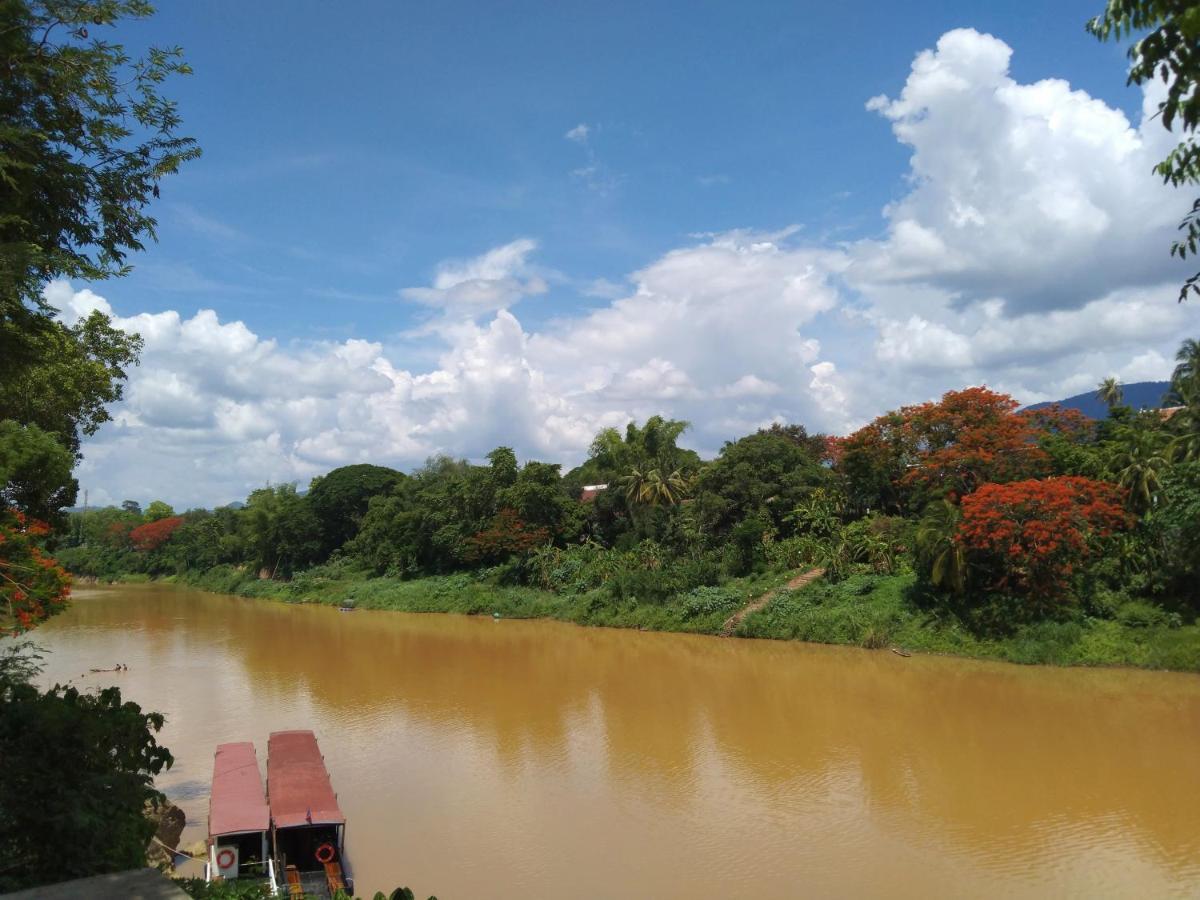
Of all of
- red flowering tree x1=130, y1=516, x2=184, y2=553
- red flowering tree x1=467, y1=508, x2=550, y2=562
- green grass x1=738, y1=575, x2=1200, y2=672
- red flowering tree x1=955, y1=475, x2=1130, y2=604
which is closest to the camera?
green grass x1=738, y1=575, x2=1200, y2=672

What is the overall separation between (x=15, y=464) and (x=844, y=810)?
12.6m

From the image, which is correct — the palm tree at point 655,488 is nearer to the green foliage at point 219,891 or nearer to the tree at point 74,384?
the tree at point 74,384

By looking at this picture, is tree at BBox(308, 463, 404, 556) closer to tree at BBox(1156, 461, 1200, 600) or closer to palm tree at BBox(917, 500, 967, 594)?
palm tree at BBox(917, 500, 967, 594)

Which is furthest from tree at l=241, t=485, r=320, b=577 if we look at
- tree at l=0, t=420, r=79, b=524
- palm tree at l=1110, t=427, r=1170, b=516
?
palm tree at l=1110, t=427, r=1170, b=516

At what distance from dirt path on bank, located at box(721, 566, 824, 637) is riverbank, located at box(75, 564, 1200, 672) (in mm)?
85

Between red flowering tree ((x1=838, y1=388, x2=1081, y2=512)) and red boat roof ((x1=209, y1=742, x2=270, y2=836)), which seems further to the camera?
red flowering tree ((x1=838, y1=388, x2=1081, y2=512))

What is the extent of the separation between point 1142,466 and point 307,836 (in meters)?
21.0

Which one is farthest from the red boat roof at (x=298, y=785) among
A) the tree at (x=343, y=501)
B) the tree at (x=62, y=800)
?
the tree at (x=343, y=501)

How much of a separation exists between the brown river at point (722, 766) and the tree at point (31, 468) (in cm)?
494

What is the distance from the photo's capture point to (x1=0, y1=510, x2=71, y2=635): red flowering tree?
10.6m

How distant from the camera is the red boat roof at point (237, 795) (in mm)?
9289

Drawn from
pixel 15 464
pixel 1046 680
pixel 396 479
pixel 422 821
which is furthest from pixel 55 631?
pixel 1046 680

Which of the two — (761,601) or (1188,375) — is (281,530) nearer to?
(761,601)

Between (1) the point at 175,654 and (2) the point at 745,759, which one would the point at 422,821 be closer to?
(2) the point at 745,759
